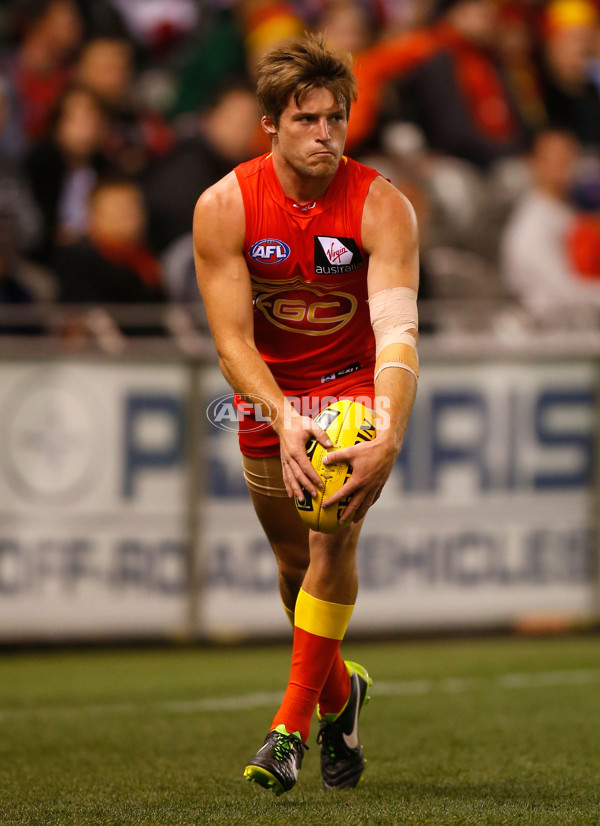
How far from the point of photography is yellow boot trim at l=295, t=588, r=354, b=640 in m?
4.70

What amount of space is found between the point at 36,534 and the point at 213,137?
3.60 metres

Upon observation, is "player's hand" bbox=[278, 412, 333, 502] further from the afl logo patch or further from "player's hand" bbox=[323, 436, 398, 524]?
the afl logo patch

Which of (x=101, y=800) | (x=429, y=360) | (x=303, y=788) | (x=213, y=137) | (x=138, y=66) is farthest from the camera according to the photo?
(x=138, y=66)

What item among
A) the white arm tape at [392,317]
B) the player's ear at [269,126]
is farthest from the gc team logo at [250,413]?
the player's ear at [269,126]

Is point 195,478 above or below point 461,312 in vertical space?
below

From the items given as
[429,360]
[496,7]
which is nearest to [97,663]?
[429,360]

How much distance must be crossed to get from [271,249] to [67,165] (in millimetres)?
→ 6070

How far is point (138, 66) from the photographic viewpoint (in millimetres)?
12500

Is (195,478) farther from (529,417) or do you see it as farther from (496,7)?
(496,7)

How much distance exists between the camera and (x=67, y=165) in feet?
33.6

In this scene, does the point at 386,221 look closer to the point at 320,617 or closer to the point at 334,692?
the point at 320,617

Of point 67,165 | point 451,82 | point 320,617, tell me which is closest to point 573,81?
point 451,82

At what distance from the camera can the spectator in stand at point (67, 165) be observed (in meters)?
10.2

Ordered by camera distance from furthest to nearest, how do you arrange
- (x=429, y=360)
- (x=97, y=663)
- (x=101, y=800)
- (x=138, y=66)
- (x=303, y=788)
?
(x=138, y=66)
(x=429, y=360)
(x=97, y=663)
(x=303, y=788)
(x=101, y=800)
